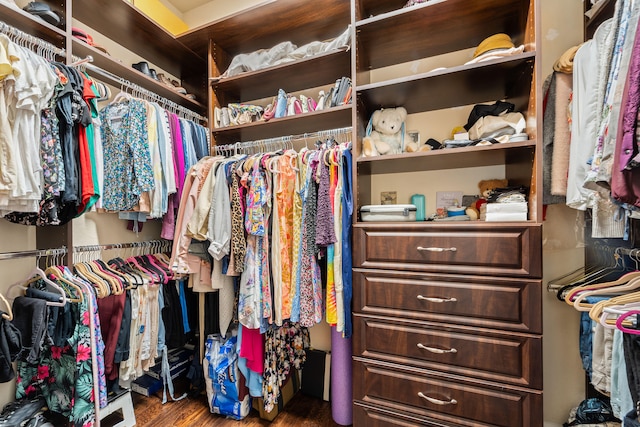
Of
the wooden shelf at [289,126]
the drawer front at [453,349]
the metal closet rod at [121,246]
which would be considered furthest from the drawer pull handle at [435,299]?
the metal closet rod at [121,246]

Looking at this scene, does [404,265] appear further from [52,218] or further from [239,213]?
[52,218]

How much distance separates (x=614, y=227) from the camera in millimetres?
1015

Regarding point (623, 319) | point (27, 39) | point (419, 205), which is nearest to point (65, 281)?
point (27, 39)

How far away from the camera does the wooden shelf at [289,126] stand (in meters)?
1.63

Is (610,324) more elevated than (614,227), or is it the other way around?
(614,227)

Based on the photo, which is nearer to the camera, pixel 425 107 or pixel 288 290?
pixel 288 290

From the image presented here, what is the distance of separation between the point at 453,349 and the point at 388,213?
67 centimetres

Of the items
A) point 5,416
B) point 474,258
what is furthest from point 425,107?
point 5,416

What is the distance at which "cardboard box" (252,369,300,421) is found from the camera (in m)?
1.68

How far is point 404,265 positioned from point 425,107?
3.29ft

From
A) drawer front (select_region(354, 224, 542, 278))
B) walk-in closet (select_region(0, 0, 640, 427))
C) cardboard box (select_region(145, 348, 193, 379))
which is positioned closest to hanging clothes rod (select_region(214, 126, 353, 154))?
walk-in closet (select_region(0, 0, 640, 427))

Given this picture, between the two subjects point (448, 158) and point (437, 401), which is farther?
point (448, 158)

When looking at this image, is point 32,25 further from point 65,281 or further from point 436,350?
point 436,350

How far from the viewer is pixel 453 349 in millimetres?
1200
